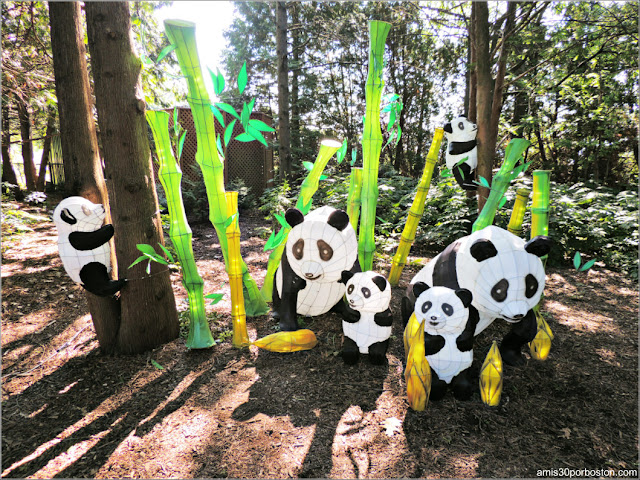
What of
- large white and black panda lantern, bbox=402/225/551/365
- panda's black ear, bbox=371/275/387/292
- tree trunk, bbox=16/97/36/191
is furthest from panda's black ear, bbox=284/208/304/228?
tree trunk, bbox=16/97/36/191

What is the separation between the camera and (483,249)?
2117mm

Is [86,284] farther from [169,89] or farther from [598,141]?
[598,141]

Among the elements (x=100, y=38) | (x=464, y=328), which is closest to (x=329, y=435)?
(x=464, y=328)

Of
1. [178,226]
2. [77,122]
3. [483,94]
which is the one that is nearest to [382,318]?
[178,226]

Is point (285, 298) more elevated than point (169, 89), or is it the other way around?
point (169, 89)

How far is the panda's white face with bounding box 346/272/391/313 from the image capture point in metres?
2.36

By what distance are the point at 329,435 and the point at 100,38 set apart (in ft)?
10.3

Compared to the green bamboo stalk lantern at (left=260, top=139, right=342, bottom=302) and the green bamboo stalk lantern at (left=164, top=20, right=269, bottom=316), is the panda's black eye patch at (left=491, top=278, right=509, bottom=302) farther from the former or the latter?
the green bamboo stalk lantern at (left=164, top=20, right=269, bottom=316)

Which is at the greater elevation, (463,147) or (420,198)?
(463,147)

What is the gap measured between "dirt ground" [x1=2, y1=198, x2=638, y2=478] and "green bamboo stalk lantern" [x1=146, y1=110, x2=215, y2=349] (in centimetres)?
18

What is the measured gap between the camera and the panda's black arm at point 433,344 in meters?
2.12

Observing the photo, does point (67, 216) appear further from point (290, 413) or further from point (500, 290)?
point (500, 290)

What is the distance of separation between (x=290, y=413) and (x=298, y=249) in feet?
3.61

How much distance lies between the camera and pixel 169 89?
5449 mm
